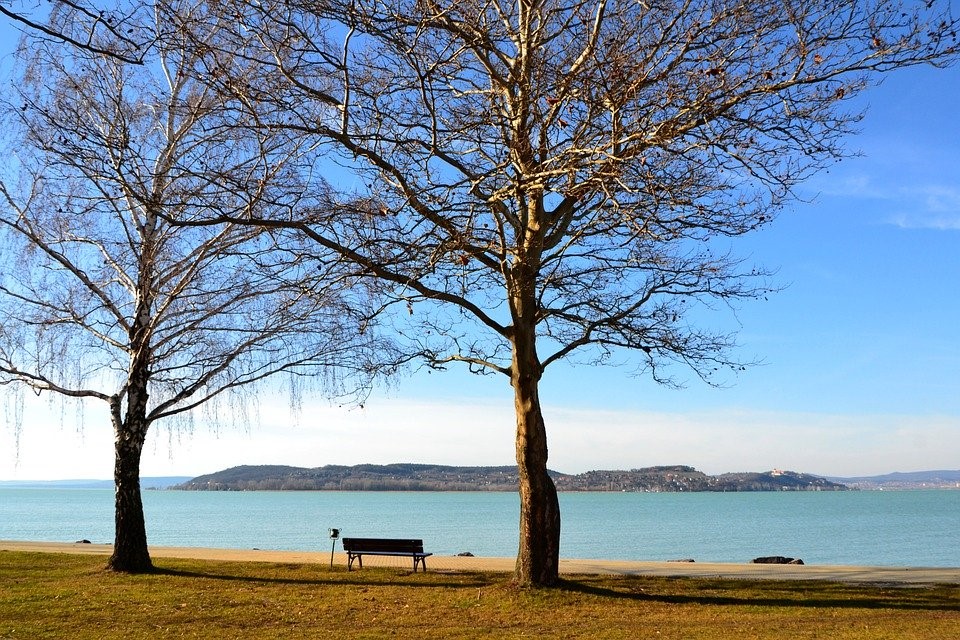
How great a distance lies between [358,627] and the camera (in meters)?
9.96

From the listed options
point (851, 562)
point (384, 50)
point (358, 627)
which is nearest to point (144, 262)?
point (384, 50)

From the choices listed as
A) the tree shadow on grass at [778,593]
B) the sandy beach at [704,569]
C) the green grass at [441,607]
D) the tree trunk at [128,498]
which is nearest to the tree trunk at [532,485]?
the green grass at [441,607]

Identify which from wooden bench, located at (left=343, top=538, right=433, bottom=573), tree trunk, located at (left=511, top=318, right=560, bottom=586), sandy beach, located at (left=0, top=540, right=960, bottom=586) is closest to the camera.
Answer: tree trunk, located at (left=511, top=318, right=560, bottom=586)

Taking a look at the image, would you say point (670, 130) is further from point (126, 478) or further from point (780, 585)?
point (126, 478)

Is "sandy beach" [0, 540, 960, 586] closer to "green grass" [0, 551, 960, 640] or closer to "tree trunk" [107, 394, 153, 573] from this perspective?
"green grass" [0, 551, 960, 640]

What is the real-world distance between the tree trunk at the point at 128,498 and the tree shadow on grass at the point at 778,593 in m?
7.60

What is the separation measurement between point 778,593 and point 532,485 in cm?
402

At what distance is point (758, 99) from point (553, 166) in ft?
8.02

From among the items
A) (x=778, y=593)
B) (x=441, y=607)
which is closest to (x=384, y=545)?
(x=441, y=607)

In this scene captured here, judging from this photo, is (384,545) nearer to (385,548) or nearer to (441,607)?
(385,548)

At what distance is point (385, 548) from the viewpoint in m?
16.0

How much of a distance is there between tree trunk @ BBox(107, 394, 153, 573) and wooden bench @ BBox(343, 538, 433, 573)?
3550 mm

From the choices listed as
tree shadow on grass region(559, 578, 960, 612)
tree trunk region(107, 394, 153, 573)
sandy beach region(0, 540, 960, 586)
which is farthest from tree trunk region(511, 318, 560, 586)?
tree trunk region(107, 394, 153, 573)

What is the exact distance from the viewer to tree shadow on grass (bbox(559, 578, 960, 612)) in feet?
38.6
